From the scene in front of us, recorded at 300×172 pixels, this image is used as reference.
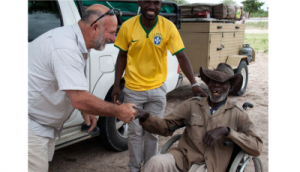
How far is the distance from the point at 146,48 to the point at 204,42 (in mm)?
3511

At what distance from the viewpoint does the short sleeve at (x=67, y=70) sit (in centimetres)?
196

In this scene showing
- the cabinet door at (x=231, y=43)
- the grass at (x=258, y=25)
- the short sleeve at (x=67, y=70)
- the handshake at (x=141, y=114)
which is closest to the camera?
the short sleeve at (x=67, y=70)

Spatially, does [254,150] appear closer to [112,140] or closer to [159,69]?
[159,69]

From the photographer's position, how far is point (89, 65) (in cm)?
329

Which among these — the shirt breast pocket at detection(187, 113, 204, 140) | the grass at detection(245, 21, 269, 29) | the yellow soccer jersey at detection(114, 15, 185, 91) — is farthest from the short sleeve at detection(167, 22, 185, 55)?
the grass at detection(245, 21, 269, 29)

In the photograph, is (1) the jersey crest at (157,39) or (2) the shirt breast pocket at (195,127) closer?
(2) the shirt breast pocket at (195,127)

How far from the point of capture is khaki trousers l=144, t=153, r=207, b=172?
7.35 feet

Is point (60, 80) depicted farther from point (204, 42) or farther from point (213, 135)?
point (204, 42)

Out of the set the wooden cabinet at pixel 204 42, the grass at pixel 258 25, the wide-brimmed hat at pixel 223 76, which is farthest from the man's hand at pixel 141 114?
the grass at pixel 258 25

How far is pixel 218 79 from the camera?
244 cm

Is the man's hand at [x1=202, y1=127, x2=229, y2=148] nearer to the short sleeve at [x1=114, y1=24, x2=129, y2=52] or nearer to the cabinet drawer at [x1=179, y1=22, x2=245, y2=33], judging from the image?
the short sleeve at [x1=114, y1=24, x2=129, y2=52]

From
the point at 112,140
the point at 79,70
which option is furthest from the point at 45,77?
the point at 112,140

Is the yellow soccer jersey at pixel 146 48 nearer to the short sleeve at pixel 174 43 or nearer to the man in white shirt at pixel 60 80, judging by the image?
the short sleeve at pixel 174 43

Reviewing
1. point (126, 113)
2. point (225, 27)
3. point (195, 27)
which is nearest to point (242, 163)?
point (126, 113)
